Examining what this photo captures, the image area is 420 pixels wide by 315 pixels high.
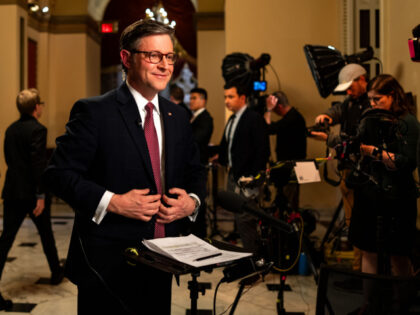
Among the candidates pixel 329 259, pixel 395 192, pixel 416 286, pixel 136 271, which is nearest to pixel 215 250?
pixel 136 271

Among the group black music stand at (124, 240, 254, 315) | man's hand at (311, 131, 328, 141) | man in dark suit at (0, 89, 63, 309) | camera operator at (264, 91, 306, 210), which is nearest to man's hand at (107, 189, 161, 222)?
black music stand at (124, 240, 254, 315)

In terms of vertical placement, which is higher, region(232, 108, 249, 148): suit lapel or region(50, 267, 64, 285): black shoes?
region(232, 108, 249, 148): suit lapel

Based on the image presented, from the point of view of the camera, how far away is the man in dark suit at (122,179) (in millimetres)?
1403

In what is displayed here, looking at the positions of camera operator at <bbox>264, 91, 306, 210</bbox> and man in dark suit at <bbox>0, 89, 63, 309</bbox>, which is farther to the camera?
camera operator at <bbox>264, 91, 306, 210</bbox>

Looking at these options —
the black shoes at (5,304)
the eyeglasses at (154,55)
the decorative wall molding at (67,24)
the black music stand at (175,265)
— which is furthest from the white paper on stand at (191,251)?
the decorative wall molding at (67,24)

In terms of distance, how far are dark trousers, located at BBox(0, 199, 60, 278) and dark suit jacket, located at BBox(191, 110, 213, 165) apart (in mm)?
1927

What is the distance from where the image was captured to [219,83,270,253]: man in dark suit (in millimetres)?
3688

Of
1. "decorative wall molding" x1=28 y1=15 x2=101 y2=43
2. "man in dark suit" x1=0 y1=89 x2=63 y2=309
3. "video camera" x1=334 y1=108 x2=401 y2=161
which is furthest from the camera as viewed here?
"decorative wall molding" x1=28 y1=15 x2=101 y2=43

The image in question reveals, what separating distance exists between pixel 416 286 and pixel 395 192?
164 cm

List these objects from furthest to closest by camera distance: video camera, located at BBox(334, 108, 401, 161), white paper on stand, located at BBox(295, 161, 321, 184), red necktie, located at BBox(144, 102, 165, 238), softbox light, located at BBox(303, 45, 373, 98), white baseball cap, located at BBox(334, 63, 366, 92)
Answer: softbox light, located at BBox(303, 45, 373, 98) → white baseball cap, located at BBox(334, 63, 366, 92) → white paper on stand, located at BBox(295, 161, 321, 184) → video camera, located at BBox(334, 108, 401, 161) → red necktie, located at BBox(144, 102, 165, 238)

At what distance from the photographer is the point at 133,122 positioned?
4.86 feet

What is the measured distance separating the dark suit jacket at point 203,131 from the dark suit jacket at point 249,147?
4.28 feet

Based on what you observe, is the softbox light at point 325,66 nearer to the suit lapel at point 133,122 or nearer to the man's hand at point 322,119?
the man's hand at point 322,119

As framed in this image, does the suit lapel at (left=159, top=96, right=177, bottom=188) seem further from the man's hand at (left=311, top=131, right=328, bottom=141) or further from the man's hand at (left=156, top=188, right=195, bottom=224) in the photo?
the man's hand at (left=311, top=131, right=328, bottom=141)
